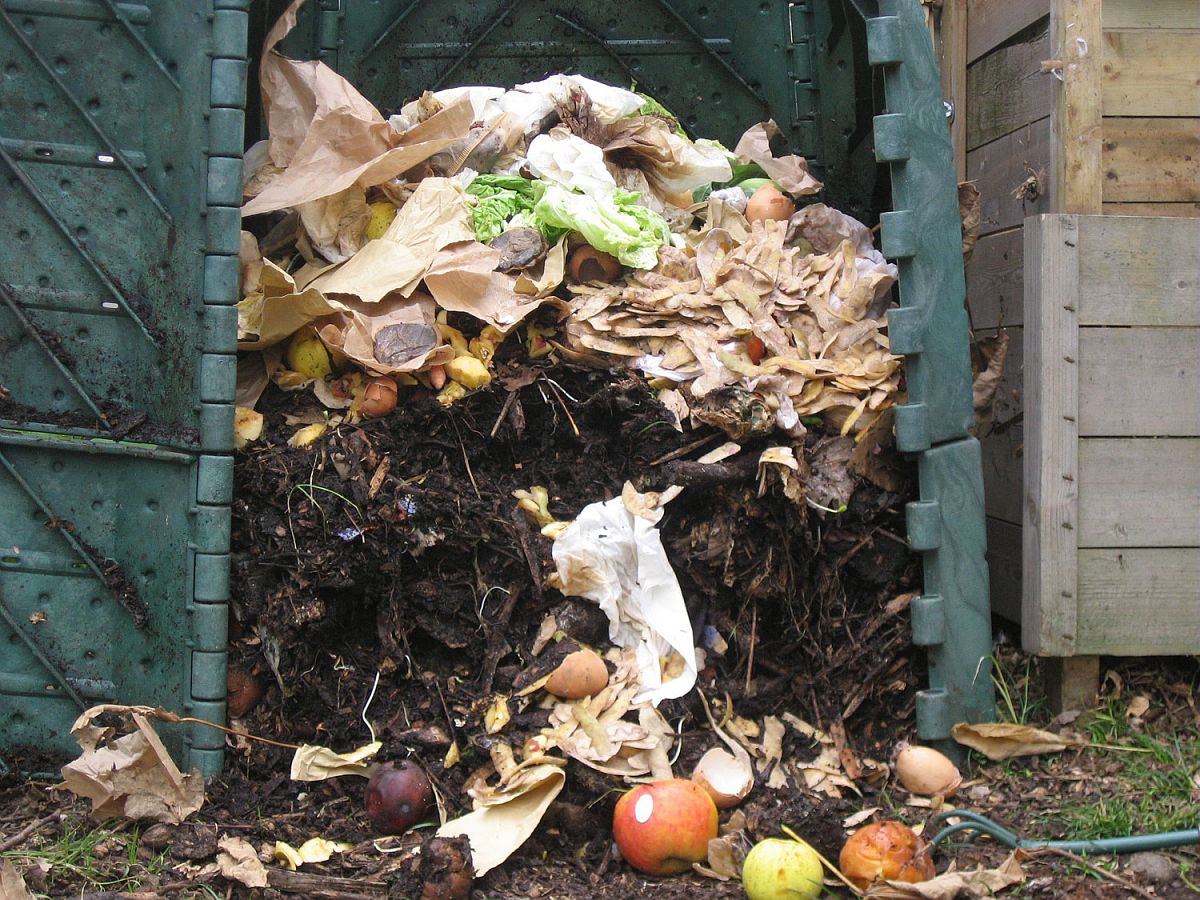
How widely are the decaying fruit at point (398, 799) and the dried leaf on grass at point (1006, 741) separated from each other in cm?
160

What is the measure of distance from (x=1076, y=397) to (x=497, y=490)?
1823 mm

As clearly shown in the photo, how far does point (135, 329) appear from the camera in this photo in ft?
10.7

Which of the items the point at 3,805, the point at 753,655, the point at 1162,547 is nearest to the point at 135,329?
the point at 3,805

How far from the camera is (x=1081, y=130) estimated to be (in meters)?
3.38

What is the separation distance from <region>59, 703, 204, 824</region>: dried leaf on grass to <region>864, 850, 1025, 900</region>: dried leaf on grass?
6.33 ft

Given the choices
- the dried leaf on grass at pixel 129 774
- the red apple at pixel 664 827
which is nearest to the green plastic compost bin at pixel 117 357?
the dried leaf on grass at pixel 129 774

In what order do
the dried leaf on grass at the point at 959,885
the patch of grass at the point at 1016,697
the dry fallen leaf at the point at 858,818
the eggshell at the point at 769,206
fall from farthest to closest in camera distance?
the eggshell at the point at 769,206, the patch of grass at the point at 1016,697, the dry fallen leaf at the point at 858,818, the dried leaf on grass at the point at 959,885

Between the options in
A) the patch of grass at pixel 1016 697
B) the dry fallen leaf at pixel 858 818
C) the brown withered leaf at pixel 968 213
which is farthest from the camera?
the brown withered leaf at pixel 968 213

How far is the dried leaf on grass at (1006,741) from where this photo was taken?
10.8ft

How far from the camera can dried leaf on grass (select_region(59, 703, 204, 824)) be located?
307 centimetres

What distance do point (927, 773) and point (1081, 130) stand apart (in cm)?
200

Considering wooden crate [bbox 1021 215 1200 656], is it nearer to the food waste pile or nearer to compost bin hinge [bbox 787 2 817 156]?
the food waste pile

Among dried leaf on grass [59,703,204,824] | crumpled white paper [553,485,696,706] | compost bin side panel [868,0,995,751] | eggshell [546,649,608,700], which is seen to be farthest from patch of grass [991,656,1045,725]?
dried leaf on grass [59,703,204,824]

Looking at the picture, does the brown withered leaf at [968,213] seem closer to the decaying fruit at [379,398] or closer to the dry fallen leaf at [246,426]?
the decaying fruit at [379,398]
